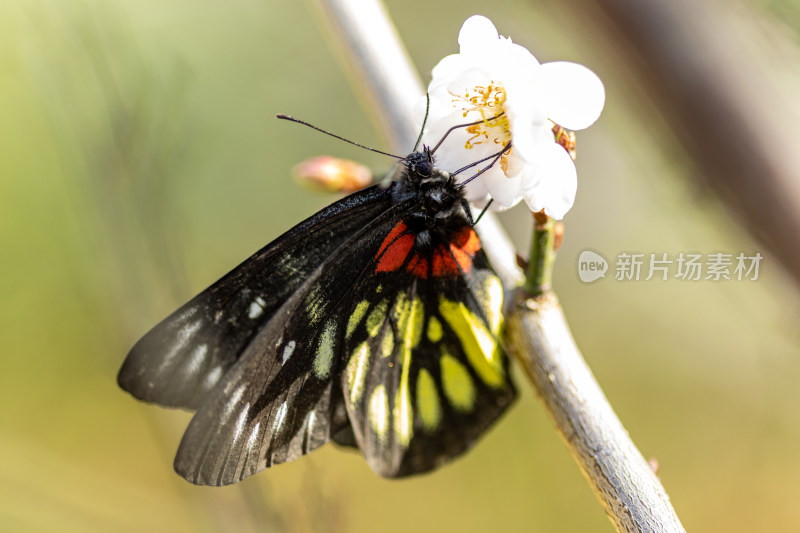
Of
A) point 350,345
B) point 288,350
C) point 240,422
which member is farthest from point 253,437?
point 350,345

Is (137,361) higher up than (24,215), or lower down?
lower down

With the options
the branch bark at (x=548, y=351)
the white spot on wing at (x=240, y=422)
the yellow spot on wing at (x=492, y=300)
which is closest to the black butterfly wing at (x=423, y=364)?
the yellow spot on wing at (x=492, y=300)

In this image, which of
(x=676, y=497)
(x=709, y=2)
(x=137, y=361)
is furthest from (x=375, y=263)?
(x=676, y=497)

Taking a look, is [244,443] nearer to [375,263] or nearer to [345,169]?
[375,263]

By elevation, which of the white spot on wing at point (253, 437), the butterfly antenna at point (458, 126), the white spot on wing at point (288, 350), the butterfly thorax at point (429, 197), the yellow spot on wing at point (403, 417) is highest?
the butterfly antenna at point (458, 126)

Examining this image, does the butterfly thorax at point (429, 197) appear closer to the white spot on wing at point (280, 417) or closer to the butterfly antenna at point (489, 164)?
the butterfly antenna at point (489, 164)

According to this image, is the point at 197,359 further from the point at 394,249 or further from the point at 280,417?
the point at 394,249

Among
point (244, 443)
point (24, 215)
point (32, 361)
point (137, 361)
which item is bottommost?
point (244, 443)

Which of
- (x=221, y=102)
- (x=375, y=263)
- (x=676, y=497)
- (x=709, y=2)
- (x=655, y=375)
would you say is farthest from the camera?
(x=221, y=102)
